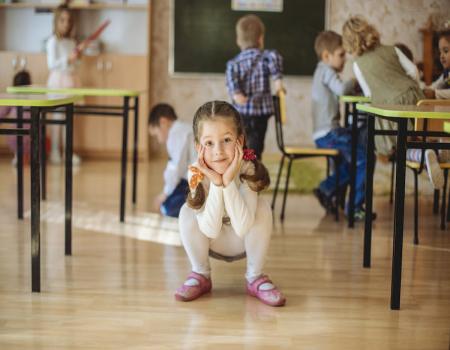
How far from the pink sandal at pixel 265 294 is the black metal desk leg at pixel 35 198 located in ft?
2.29

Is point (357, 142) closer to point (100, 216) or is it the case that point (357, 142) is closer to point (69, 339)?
point (100, 216)

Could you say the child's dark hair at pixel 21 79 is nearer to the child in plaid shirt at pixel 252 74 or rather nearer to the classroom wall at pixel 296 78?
the classroom wall at pixel 296 78

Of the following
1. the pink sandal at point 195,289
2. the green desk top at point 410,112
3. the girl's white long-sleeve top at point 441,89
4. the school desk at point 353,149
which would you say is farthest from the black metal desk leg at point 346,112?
the pink sandal at point 195,289

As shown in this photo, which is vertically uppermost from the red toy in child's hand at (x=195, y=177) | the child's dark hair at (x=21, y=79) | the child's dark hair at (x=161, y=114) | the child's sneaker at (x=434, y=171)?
the child's dark hair at (x=21, y=79)

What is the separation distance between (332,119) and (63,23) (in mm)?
2589

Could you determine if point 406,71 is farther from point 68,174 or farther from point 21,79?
point 21,79

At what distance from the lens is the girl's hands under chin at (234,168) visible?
7.36 ft

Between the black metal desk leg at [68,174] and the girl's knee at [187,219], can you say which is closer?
the girl's knee at [187,219]

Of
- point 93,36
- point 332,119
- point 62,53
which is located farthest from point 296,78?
point 332,119

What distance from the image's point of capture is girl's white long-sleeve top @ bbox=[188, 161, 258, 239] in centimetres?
228

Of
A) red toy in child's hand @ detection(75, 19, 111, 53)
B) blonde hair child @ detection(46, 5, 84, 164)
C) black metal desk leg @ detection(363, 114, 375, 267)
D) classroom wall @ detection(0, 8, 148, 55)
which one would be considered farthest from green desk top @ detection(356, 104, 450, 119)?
classroom wall @ detection(0, 8, 148, 55)

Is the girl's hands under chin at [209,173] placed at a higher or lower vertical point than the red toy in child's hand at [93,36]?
lower

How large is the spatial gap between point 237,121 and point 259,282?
534mm

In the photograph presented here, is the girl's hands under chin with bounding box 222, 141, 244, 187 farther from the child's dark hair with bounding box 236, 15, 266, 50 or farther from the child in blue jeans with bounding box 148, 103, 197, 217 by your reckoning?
the child's dark hair with bounding box 236, 15, 266, 50
